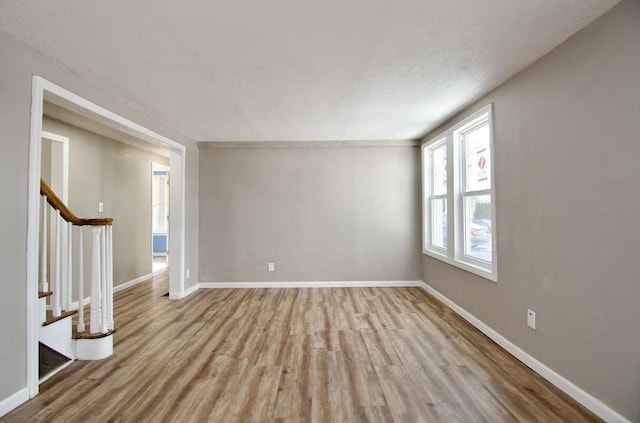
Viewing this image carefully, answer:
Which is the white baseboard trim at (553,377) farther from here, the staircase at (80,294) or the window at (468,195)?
the staircase at (80,294)

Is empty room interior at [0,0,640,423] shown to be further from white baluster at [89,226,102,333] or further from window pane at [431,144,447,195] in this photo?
window pane at [431,144,447,195]

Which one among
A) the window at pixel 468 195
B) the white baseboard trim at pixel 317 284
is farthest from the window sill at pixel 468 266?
the white baseboard trim at pixel 317 284

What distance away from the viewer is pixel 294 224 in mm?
4516

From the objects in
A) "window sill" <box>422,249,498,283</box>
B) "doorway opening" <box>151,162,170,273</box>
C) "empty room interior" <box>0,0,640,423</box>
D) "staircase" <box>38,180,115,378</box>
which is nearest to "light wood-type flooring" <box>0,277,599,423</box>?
"empty room interior" <box>0,0,640,423</box>

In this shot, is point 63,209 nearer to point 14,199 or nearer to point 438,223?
point 14,199

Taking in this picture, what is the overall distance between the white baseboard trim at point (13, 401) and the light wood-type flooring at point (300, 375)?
4 cm

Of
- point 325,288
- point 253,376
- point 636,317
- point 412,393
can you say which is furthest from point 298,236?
point 636,317

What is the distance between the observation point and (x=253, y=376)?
6.81 feet

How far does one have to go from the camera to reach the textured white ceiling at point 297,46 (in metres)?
1.53

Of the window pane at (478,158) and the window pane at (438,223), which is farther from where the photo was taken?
the window pane at (438,223)

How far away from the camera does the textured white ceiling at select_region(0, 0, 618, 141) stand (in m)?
1.53

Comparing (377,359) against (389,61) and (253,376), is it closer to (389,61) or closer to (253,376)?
(253,376)

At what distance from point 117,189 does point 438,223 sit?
4.91 meters

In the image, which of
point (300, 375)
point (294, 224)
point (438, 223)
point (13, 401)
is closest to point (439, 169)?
point (438, 223)
